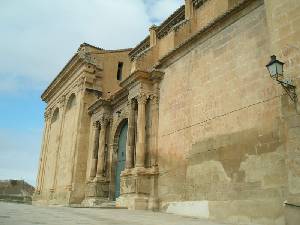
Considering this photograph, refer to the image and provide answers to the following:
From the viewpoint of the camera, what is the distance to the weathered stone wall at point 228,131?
818cm

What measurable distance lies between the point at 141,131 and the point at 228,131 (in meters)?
4.69

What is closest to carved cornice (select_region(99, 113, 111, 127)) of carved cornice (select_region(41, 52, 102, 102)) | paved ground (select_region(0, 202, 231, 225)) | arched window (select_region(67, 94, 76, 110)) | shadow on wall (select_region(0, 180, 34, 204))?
carved cornice (select_region(41, 52, 102, 102))

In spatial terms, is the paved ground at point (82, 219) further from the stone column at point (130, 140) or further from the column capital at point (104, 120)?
the column capital at point (104, 120)

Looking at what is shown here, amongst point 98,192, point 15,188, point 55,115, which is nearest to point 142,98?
point 98,192

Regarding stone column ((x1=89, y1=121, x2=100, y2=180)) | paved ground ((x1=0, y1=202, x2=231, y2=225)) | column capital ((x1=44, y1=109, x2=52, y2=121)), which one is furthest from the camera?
column capital ((x1=44, y1=109, x2=52, y2=121))

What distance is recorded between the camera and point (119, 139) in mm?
17234

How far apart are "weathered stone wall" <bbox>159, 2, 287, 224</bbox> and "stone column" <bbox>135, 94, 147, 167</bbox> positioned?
0.78m

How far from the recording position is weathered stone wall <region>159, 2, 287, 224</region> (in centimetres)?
818

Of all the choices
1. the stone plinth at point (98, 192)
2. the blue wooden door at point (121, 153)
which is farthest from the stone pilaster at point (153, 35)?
the stone plinth at point (98, 192)

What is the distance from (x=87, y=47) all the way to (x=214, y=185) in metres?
15.2

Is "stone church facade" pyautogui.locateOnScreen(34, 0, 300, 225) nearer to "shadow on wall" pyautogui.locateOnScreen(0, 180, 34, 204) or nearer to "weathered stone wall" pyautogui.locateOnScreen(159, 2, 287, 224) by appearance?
"weathered stone wall" pyautogui.locateOnScreen(159, 2, 287, 224)

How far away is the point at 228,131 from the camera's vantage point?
9633mm

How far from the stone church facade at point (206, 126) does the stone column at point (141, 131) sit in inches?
1.6

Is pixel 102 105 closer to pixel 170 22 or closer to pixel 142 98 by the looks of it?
pixel 142 98
